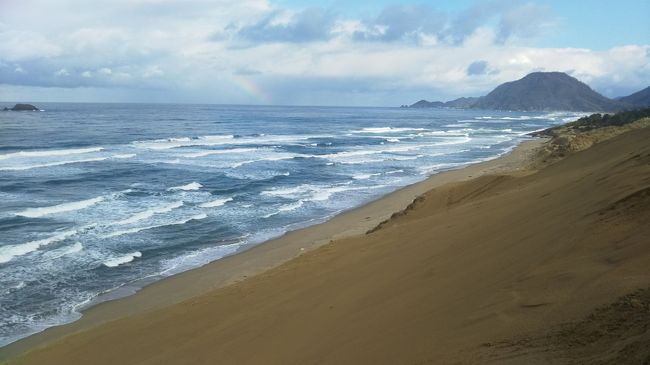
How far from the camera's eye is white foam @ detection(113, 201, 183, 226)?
20206 mm

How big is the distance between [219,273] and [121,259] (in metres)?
3.55

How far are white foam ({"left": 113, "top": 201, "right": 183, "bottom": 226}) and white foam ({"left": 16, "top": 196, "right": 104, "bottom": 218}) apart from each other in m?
3.20

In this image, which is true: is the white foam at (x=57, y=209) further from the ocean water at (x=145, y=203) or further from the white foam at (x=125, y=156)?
the white foam at (x=125, y=156)

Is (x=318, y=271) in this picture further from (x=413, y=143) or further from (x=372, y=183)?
(x=413, y=143)

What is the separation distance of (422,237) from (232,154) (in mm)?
35938

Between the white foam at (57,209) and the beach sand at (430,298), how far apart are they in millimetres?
11032

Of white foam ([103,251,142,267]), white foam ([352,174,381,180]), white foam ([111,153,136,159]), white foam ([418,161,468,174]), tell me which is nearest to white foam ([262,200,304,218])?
white foam ([103,251,142,267])

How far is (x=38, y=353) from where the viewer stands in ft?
29.9

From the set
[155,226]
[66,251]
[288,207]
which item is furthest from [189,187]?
[66,251]

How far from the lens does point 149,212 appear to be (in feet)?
71.9

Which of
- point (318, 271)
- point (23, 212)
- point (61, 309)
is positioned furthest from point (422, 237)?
point (23, 212)

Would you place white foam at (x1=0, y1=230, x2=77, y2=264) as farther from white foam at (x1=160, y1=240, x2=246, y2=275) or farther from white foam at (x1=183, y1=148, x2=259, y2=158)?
white foam at (x1=183, y1=148, x2=259, y2=158)

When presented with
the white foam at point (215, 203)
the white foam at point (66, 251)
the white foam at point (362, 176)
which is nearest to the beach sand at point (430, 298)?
the white foam at point (66, 251)

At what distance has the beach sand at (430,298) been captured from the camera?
4832mm
